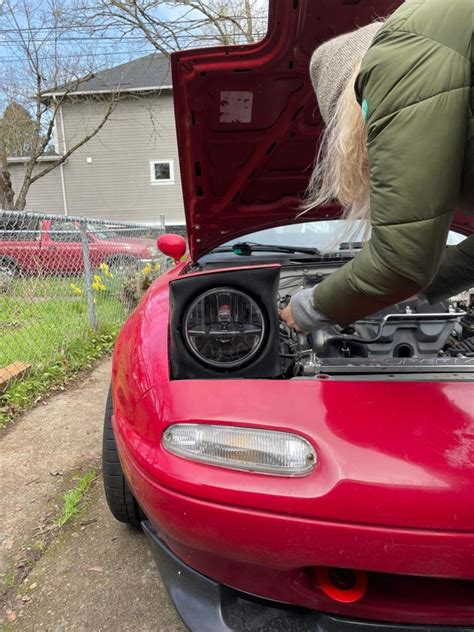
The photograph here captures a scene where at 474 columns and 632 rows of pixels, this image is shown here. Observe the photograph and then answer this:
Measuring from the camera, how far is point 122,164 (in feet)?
57.9

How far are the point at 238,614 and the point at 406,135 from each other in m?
1.30

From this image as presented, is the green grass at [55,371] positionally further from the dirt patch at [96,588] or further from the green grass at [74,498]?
the dirt patch at [96,588]

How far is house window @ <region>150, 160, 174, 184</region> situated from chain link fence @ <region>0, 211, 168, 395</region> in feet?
39.9

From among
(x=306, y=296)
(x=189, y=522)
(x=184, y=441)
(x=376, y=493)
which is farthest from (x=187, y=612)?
(x=306, y=296)

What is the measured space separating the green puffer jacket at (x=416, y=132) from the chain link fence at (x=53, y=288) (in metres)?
2.80

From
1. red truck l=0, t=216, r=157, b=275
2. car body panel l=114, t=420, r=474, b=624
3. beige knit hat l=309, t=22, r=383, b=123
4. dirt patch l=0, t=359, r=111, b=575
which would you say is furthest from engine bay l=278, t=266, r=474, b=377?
red truck l=0, t=216, r=157, b=275

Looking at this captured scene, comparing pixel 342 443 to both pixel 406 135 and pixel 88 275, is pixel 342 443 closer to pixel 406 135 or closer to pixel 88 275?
pixel 406 135

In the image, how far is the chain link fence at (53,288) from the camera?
151 inches

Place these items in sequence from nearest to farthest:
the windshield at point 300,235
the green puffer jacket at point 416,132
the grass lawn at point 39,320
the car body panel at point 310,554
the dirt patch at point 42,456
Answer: the green puffer jacket at point 416,132 < the car body panel at point 310,554 < the dirt patch at point 42,456 < the windshield at point 300,235 < the grass lawn at point 39,320

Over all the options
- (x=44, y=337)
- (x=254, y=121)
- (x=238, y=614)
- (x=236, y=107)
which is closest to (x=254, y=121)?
(x=254, y=121)

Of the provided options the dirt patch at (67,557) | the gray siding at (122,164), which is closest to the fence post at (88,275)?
the dirt patch at (67,557)

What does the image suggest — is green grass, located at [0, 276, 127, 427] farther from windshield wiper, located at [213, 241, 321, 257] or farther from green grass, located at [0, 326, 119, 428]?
windshield wiper, located at [213, 241, 321, 257]

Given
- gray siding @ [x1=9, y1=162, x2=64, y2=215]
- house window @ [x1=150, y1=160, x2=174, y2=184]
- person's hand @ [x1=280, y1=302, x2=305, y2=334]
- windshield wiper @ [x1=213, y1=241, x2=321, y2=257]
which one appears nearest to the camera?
person's hand @ [x1=280, y1=302, x2=305, y2=334]

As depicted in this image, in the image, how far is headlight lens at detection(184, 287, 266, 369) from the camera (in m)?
1.45
